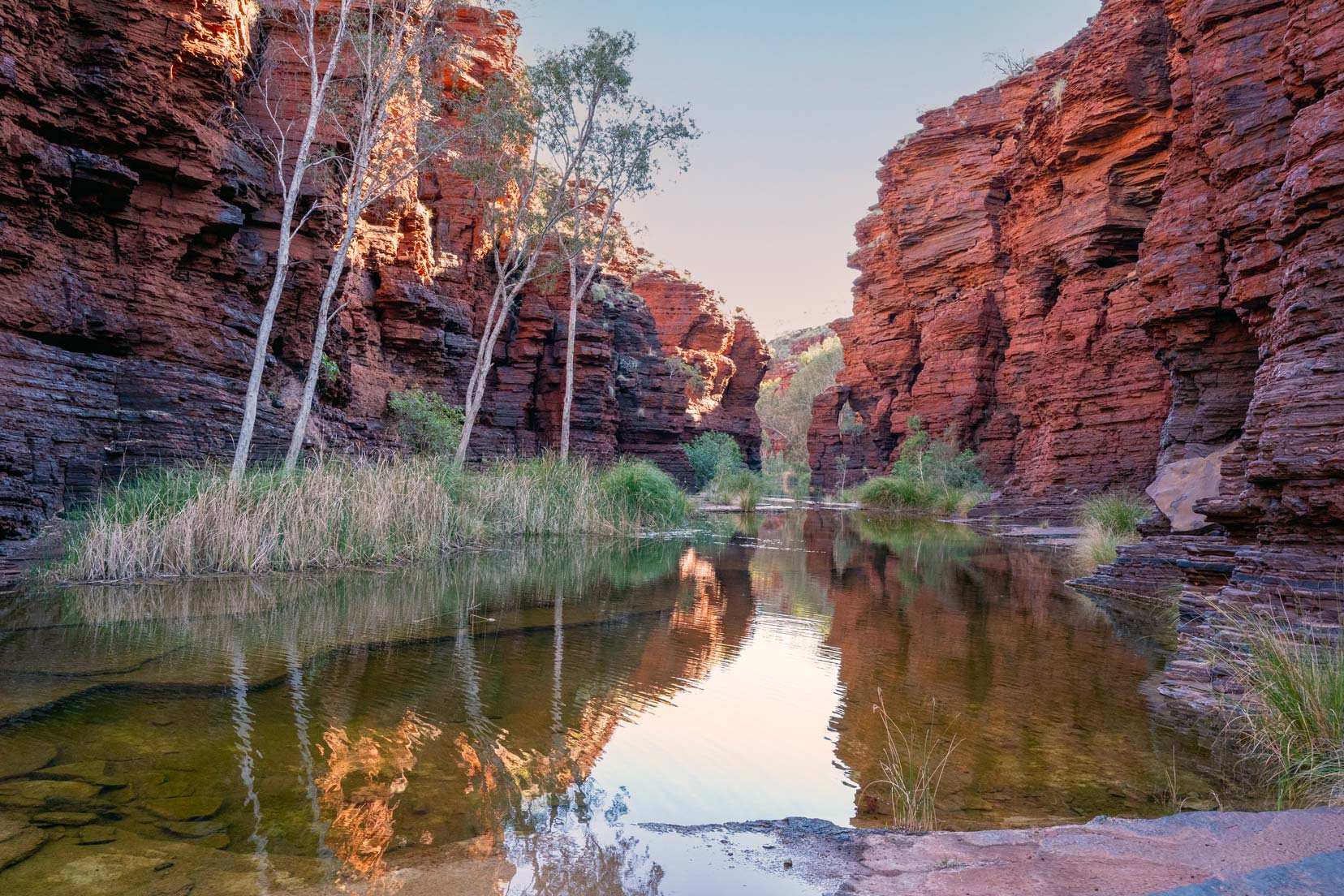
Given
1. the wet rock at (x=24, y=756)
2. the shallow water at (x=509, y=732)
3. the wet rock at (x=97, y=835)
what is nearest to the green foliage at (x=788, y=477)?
the shallow water at (x=509, y=732)

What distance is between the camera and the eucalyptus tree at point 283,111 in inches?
478

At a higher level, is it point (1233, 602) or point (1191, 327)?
point (1191, 327)

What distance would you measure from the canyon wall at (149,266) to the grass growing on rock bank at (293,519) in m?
1.19

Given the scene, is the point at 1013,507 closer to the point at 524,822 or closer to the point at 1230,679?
the point at 1230,679

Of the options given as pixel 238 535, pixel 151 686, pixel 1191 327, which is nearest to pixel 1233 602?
pixel 1191 327

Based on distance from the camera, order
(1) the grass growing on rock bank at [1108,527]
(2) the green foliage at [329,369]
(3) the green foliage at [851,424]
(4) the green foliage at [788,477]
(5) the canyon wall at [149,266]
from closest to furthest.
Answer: (5) the canyon wall at [149,266] < (1) the grass growing on rock bank at [1108,527] < (2) the green foliage at [329,369] < (3) the green foliage at [851,424] < (4) the green foliage at [788,477]

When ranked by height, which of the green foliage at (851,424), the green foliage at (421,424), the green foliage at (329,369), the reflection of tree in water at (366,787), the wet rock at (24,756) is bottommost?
the reflection of tree in water at (366,787)

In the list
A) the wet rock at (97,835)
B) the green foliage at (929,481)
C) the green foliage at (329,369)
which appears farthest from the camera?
the green foliage at (929,481)

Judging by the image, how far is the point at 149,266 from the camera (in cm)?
1255

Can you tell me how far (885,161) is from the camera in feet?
130

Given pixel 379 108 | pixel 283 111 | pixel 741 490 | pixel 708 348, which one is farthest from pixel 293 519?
pixel 708 348

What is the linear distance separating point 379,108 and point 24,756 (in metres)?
16.8

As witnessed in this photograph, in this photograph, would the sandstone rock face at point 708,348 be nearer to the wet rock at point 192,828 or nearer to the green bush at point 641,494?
the green bush at point 641,494

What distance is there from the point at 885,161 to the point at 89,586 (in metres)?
40.3
